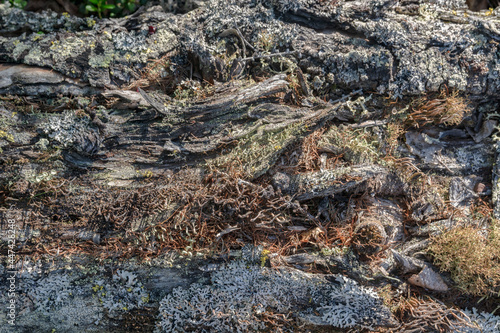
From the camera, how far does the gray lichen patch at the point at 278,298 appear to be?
3.40 m

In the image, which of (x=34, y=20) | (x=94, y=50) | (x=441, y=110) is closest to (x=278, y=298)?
(x=441, y=110)

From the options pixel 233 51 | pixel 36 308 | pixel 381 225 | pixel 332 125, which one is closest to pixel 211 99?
pixel 233 51

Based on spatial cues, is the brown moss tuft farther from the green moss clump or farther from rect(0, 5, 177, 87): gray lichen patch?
rect(0, 5, 177, 87): gray lichen patch

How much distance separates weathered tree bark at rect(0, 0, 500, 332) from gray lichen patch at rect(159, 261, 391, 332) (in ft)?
0.20

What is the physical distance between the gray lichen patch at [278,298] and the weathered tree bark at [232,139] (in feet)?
0.20

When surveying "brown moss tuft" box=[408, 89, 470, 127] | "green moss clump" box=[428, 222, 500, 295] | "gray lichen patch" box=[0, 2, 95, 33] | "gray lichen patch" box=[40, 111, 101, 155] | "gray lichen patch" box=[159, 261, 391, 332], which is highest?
"gray lichen patch" box=[0, 2, 95, 33]

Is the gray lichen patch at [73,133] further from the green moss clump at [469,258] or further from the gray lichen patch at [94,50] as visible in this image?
the green moss clump at [469,258]

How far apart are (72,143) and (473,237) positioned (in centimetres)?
437

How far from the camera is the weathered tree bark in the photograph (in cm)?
340

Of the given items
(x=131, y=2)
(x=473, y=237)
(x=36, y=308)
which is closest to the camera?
(x=36, y=308)

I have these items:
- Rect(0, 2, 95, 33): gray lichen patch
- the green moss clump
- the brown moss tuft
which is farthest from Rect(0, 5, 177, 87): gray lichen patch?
the green moss clump

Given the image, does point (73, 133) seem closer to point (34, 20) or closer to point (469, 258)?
point (34, 20)

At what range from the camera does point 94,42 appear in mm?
3811

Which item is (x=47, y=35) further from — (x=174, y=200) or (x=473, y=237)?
(x=473, y=237)
